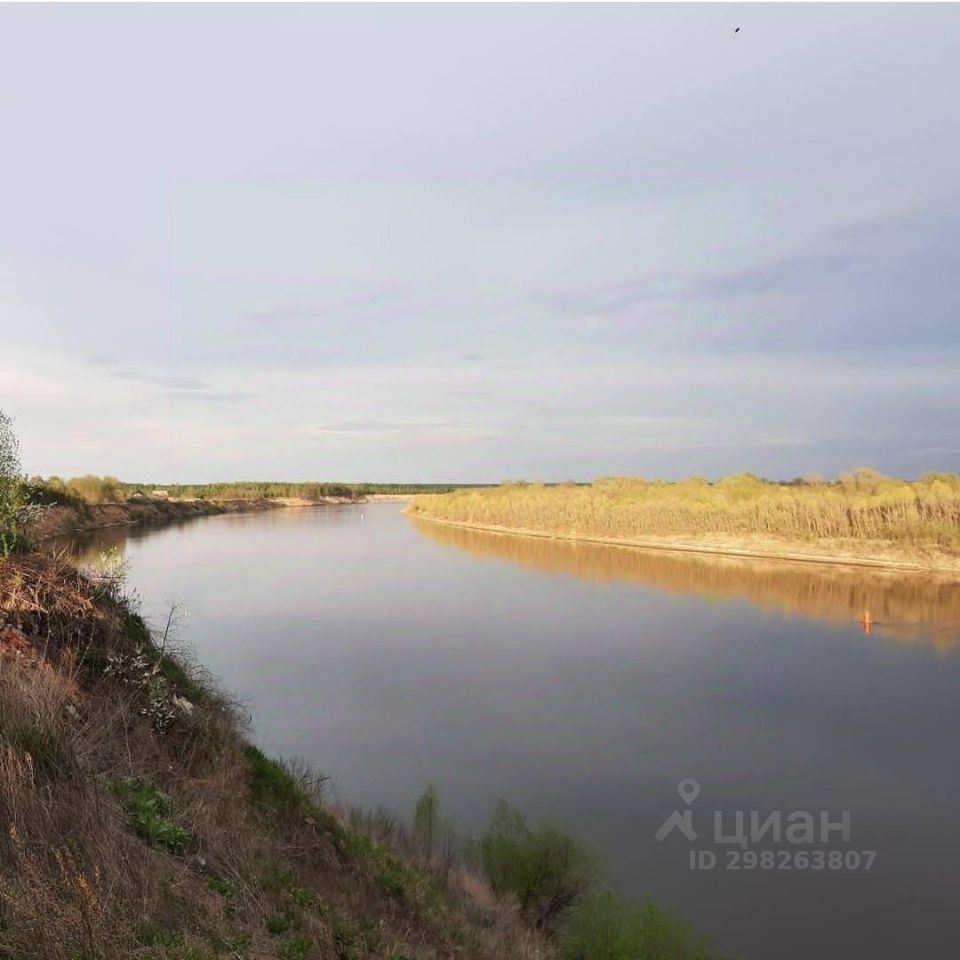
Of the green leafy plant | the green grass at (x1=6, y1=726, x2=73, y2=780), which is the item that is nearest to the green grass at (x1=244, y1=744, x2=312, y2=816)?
the green leafy plant

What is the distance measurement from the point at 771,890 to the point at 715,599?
22420mm

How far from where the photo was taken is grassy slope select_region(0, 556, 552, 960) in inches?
116

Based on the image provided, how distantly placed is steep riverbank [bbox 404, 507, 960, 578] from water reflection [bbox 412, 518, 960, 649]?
1574 mm

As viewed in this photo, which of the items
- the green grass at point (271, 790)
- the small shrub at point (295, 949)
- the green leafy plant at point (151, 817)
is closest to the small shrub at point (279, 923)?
the small shrub at point (295, 949)

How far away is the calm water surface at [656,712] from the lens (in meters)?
9.06

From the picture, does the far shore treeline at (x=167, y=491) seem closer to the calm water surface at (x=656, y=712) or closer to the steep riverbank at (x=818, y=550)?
the calm water surface at (x=656, y=712)

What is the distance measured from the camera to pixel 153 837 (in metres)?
4.08

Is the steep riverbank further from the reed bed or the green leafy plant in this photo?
the green leafy plant

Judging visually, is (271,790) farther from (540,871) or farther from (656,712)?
(656,712)

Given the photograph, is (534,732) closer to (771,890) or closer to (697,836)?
(697,836)

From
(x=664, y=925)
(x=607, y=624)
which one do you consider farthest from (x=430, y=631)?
(x=664, y=925)

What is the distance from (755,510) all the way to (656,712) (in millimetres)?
37633

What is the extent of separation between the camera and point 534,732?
14297 mm

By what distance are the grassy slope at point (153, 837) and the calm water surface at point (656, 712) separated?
3.62 metres
